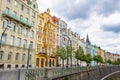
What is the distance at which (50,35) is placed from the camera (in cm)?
5750

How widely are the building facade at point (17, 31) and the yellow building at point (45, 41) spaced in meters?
3.25

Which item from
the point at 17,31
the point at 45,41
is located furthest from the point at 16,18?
the point at 45,41

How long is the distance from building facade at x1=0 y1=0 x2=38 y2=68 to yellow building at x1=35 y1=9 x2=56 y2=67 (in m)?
3.25

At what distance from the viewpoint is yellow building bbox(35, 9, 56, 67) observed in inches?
2024

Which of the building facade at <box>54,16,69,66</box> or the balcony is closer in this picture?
the balcony

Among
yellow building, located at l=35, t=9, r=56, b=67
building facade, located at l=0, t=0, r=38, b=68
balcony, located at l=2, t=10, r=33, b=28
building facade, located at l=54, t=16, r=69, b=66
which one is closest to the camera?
building facade, located at l=0, t=0, r=38, b=68

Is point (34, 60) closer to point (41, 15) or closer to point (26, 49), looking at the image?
point (26, 49)

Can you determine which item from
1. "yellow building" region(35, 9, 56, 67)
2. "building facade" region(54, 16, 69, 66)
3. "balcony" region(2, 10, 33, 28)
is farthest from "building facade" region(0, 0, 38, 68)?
"building facade" region(54, 16, 69, 66)

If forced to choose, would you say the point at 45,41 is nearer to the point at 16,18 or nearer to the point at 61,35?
the point at 61,35

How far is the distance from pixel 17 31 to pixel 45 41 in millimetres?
13827

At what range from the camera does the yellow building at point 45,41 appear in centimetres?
5140

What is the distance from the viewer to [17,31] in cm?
4184

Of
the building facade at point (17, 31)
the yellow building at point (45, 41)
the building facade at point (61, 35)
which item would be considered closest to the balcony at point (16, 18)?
the building facade at point (17, 31)

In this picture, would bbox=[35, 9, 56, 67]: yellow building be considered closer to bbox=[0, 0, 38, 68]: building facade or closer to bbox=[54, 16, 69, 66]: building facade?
bbox=[0, 0, 38, 68]: building facade
